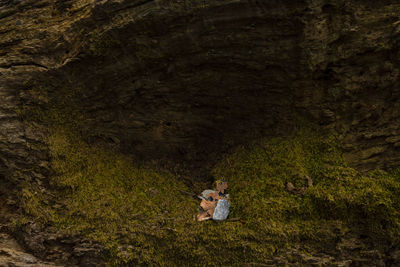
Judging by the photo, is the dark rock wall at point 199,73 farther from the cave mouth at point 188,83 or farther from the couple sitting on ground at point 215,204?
the couple sitting on ground at point 215,204

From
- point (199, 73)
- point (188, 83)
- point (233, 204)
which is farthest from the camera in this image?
point (188, 83)

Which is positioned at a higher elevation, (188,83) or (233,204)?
(188,83)

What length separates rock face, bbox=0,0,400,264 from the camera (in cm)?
367

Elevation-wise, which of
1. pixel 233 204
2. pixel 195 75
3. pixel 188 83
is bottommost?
pixel 233 204

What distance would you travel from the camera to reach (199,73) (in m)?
4.26

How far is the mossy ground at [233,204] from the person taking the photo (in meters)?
3.43

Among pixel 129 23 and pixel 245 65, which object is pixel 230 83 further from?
pixel 129 23

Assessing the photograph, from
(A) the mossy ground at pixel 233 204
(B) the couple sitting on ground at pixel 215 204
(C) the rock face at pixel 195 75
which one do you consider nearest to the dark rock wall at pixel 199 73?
(C) the rock face at pixel 195 75

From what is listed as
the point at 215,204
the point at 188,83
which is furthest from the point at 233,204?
the point at 188,83

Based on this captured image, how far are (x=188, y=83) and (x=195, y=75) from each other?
204 millimetres

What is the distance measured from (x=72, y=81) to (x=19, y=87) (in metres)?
0.98

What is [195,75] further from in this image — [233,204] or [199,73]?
[233,204]

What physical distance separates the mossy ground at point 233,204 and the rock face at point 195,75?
344mm

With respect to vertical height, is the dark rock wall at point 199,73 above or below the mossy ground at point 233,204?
above
